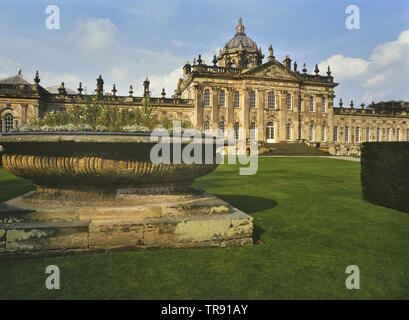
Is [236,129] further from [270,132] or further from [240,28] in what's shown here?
[240,28]

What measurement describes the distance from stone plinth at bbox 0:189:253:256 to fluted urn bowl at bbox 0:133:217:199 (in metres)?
0.24

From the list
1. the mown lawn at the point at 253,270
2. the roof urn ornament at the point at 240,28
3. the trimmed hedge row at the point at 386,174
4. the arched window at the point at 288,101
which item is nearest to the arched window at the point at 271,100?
the arched window at the point at 288,101

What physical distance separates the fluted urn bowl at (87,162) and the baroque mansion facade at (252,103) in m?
31.3

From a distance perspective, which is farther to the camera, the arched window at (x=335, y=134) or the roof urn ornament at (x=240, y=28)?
the roof urn ornament at (x=240, y=28)

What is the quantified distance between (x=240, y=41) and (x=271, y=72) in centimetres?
1353

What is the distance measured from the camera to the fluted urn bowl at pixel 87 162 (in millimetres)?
3939

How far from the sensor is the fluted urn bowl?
394cm

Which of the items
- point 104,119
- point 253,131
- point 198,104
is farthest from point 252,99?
point 104,119

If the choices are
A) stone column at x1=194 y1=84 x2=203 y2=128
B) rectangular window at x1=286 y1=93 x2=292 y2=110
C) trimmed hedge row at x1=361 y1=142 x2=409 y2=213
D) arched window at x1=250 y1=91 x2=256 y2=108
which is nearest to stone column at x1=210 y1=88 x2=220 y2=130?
stone column at x1=194 y1=84 x2=203 y2=128

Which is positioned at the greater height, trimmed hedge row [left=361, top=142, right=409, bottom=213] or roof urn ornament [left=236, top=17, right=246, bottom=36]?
roof urn ornament [left=236, top=17, right=246, bottom=36]

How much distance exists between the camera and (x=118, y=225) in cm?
379

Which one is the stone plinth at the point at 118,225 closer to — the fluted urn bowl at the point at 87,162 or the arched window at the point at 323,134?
the fluted urn bowl at the point at 87,162

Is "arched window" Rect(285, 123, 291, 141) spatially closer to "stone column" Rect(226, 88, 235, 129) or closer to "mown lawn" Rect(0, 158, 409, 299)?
"stone column" Rect(226, 88, 235, 129)

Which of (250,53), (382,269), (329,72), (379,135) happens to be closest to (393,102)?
(379,135)
